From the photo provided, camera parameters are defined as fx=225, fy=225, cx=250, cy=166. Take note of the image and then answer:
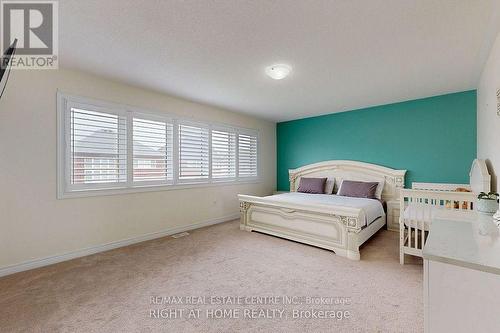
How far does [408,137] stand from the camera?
401 centimetres

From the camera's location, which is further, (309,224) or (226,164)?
(226,164)

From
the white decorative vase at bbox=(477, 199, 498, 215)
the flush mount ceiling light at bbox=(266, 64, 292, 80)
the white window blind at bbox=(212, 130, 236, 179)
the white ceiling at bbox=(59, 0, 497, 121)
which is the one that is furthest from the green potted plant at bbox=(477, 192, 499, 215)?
the white window blind at bbox=(212, 130, 236, 179)

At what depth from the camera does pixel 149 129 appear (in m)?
3.55

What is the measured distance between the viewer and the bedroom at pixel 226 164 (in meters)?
1.70

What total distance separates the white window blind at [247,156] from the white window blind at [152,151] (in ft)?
5.47

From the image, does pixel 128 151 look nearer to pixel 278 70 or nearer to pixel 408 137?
pixel 278 70

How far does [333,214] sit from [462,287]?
2.02 meters

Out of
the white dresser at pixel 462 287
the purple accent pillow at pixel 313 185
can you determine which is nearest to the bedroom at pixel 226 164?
the white dresser at pixel 462 287

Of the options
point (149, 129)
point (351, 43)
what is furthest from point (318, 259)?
point (149, 129)

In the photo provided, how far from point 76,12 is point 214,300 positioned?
257 centimetres

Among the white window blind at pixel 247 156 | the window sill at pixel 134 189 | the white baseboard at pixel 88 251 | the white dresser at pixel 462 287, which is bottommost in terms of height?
the white baseboard at pixel 88 251

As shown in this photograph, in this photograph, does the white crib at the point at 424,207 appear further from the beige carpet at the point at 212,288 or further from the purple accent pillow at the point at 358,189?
the purple accent pillow at the point at 358,189

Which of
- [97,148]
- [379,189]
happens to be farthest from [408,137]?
[97,148]

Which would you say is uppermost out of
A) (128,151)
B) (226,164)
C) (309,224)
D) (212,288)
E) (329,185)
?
(128,151)
